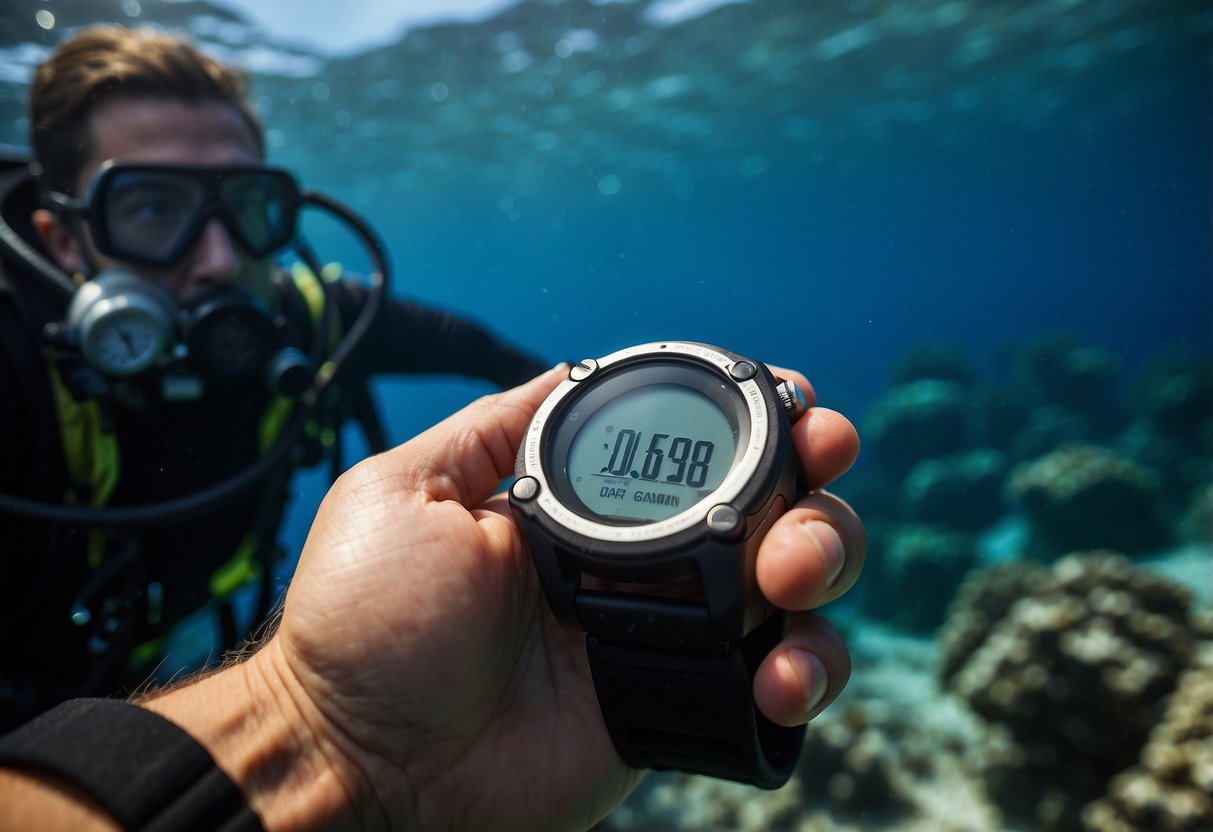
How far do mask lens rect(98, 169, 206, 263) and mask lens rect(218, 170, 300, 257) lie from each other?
5.9 inches

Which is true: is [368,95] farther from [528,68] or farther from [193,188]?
[193,188]

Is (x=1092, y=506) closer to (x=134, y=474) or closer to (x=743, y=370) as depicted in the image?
(x=743, y=370)

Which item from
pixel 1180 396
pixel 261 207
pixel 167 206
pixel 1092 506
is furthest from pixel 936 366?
pixel 167 206

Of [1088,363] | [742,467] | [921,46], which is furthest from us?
[921,46]

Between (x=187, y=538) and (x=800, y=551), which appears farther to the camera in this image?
(x=187, y=538)

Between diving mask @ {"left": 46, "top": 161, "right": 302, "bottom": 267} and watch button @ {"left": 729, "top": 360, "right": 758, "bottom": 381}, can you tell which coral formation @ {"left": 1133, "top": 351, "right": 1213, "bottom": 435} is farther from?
diving mask @ {"left": 46, "top": 161, "right": 302, "bottom": 267}

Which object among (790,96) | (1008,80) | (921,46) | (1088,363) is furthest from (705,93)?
(1088,363)

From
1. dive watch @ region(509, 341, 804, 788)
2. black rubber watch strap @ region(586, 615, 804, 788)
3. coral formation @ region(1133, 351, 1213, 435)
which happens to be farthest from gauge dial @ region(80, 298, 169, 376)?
coral formation @ region(1133, 351, 1213, 435)

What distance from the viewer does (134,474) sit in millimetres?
2781

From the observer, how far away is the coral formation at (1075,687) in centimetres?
385

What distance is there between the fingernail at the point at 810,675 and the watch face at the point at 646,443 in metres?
0.40

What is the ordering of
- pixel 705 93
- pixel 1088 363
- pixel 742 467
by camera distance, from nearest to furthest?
pixel 742 467
pixel 1088 363
pixel 705 93

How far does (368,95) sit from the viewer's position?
17391mm

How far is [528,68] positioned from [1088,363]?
632 inches
